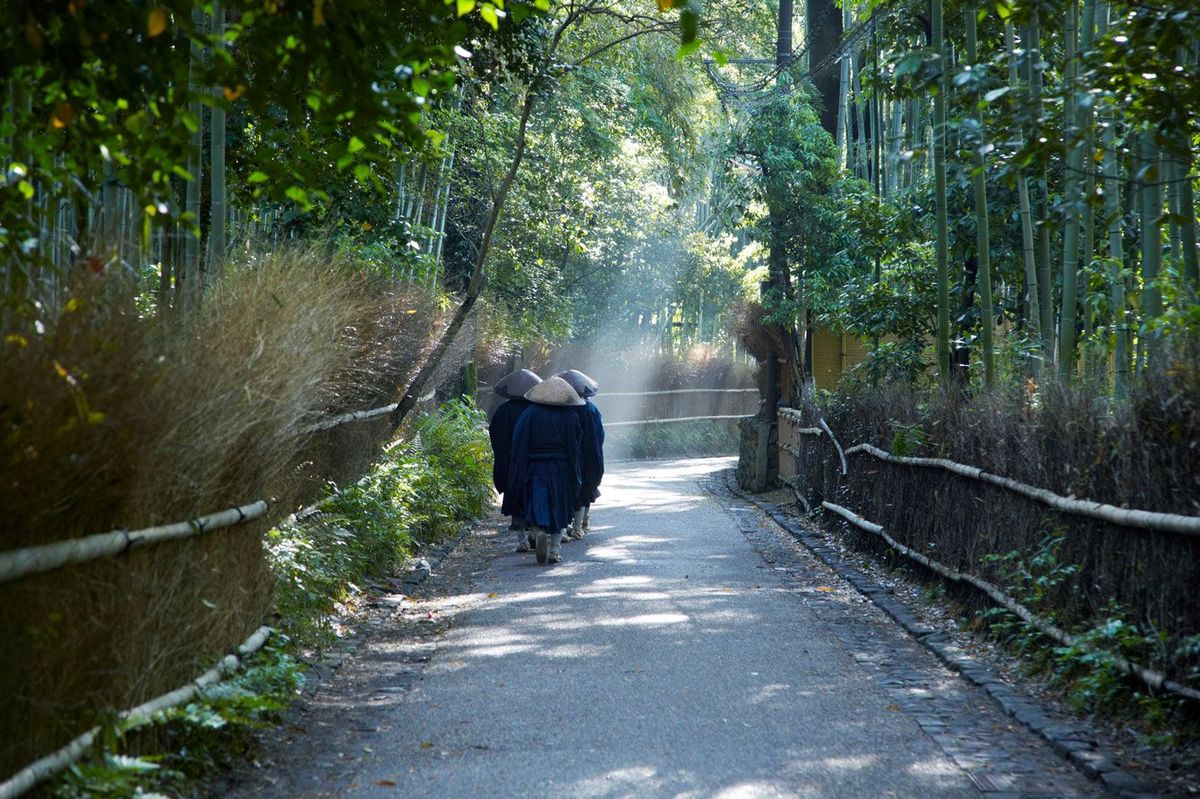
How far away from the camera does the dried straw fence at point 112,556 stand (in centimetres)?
372

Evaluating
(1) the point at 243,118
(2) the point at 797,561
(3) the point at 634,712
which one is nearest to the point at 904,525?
(2) the point at 797,561

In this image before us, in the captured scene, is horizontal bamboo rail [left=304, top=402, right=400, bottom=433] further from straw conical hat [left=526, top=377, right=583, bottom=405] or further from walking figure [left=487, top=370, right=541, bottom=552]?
straw conical hat [left=526, top=377, right=583, bottom=405]

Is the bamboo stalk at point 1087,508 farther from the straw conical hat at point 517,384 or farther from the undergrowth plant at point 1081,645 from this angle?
the straw conical hat at point 517,384

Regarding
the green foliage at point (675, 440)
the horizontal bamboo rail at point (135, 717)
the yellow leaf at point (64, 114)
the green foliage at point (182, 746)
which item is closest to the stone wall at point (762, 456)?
the green foliage at point (675, 440)

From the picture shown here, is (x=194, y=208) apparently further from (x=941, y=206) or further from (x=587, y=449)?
(x=587, y=449)

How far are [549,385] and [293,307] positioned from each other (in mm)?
5307

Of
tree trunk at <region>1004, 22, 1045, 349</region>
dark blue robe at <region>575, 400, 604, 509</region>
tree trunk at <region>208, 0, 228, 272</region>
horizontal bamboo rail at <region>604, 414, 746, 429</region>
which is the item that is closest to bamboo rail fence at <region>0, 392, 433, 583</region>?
tree trunk at <region>208, 0, 228, 272</region>

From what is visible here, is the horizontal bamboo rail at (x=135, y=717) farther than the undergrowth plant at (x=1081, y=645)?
No

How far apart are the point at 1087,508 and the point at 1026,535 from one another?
1.17 meters

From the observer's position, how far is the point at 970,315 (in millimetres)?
13492

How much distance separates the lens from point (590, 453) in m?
13.4

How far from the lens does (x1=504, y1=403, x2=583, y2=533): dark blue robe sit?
11.8 metres

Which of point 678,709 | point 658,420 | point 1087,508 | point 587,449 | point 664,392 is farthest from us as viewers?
point 664,392

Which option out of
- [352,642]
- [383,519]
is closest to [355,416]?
[383,519]
